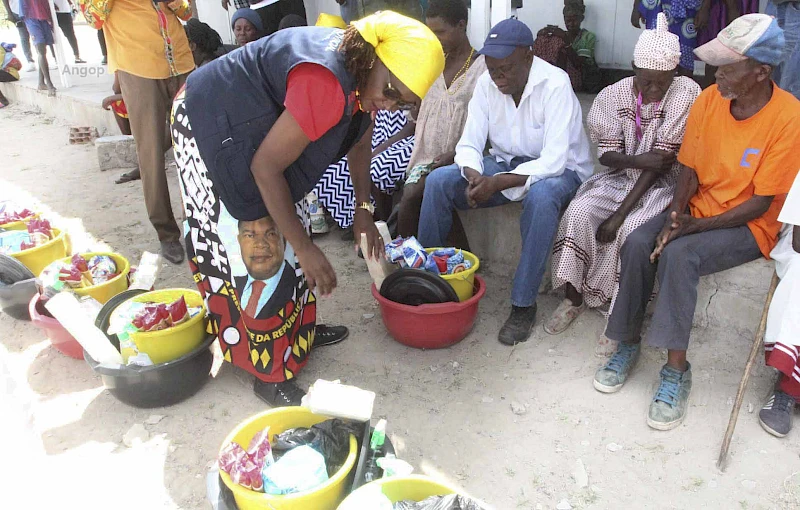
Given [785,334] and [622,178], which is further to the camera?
[622,178]

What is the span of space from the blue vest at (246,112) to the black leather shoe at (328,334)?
105 cm

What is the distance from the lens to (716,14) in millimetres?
4531

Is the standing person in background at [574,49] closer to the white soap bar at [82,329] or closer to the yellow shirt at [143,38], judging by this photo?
the yellow shirt at [143,38]

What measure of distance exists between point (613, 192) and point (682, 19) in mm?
2421

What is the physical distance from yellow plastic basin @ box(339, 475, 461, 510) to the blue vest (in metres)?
1.09

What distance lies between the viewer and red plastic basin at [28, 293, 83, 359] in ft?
9.32

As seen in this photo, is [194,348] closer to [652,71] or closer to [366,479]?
[366,479]

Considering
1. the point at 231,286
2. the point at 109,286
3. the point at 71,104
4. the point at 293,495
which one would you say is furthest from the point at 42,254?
the point at 71,104

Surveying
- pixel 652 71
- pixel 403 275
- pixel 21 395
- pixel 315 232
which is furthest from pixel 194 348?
pixel 652 71

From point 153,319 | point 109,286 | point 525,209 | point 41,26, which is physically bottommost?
point 109,286

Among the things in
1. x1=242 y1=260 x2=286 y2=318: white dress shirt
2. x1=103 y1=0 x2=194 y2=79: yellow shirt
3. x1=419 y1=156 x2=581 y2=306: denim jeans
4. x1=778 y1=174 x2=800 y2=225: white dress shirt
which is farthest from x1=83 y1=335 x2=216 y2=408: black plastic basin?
x1=778 y1=174 x2=800 y2=225: white dress shirt

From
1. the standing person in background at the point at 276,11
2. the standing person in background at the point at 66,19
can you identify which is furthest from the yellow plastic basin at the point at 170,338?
the standing person in background at the point at 66,19

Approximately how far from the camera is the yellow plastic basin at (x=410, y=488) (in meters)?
1.67

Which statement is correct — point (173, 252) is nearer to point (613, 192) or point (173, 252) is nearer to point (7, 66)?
point (613, 192)
